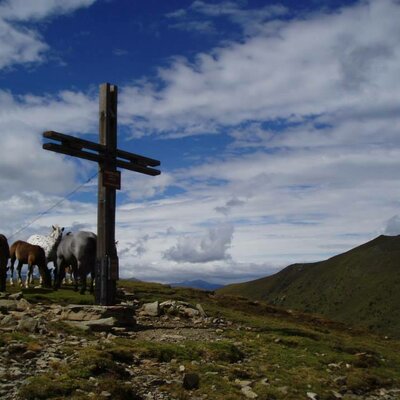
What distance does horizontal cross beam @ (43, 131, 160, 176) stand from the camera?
18750mm

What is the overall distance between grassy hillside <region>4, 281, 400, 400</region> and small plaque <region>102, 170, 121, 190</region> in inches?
216

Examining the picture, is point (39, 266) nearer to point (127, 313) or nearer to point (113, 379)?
point (127, 313)

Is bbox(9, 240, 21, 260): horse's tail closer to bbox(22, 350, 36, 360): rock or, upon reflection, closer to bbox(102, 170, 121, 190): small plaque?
bbox(102, 170, 121, 190): small plaque

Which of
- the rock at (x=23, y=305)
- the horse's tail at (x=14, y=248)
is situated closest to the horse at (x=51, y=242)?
the horse's tail at (x=14, y=248)

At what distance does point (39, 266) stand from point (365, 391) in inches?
792

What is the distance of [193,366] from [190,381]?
4.73 feet

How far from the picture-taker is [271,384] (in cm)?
1412

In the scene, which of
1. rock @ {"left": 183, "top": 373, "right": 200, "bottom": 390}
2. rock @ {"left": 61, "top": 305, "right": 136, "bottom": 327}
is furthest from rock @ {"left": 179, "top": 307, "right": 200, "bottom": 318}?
rock @ {"left": 183, "top": 373, "right": 200, "bottom": 390}

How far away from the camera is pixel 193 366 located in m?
14.2

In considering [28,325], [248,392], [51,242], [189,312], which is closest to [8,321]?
[28,325]

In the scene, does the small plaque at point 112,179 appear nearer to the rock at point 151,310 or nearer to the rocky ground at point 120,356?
the rocky ground at point 120,356

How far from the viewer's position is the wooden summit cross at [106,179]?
20.2 m

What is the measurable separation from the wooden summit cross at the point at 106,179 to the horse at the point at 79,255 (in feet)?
21.4

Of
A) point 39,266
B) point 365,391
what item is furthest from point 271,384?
point 39,266
